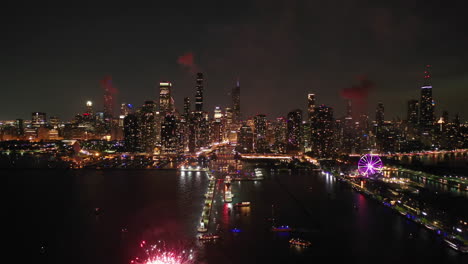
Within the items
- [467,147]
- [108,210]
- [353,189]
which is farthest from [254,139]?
[108,210]

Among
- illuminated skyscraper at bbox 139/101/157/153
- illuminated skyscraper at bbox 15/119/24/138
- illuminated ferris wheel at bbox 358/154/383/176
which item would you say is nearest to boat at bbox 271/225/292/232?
illuminated ferris wheel at bbox 358/154/383/176

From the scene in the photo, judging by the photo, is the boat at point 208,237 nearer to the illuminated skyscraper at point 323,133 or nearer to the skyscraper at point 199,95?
the illuminated skyscraper at point 323,133

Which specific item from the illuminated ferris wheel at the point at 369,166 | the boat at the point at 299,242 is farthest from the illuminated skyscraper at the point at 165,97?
the boat at the point at 299,242

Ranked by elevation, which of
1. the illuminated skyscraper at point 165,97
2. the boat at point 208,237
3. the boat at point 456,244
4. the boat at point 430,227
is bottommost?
the boat at point 456,244

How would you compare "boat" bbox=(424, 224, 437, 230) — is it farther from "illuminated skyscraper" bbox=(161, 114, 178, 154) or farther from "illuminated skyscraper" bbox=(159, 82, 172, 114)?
"illuminated skyscraper" bbox=(159, 82, 172, 114)

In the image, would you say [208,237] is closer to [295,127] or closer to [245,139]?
[295,127]

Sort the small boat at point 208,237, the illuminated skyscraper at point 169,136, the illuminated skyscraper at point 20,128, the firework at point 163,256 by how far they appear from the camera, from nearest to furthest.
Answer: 1. the firework at point 163,256
2. the small boat at point 208,237
3. the illuminated skyscraper at point 169,136
4. the illuminated skyscraper at point 20,128

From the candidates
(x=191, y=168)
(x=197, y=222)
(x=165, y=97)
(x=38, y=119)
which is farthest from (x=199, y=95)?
(x=197, y=222)
